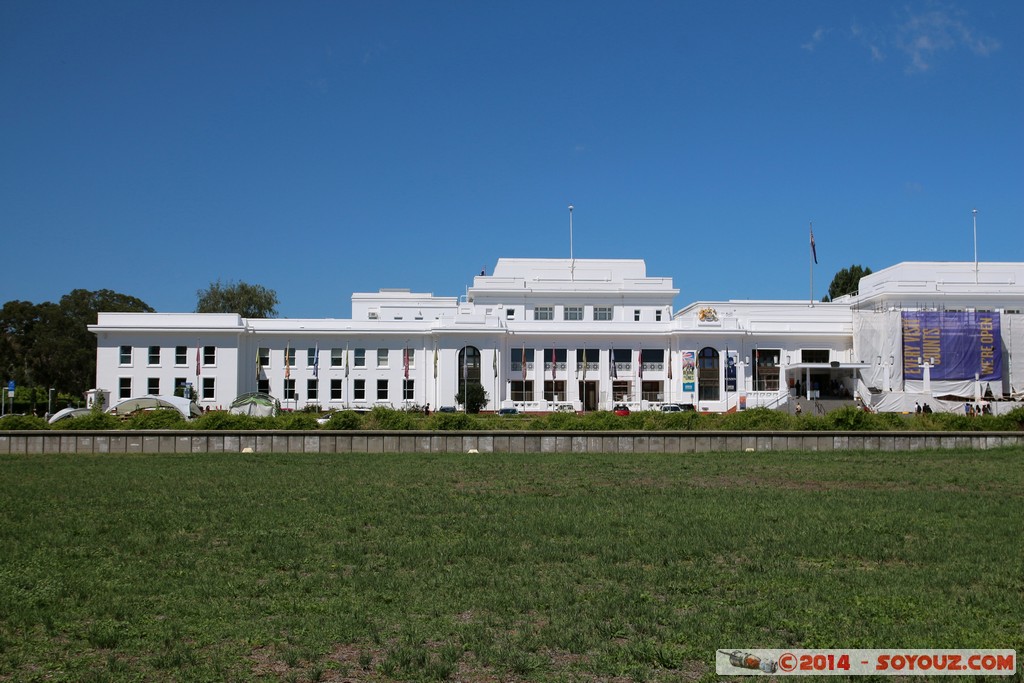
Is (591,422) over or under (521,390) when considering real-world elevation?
under

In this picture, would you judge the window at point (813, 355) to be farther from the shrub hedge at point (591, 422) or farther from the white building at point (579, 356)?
the shrub hedge at point (591, 422)

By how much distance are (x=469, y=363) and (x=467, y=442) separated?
33.7m

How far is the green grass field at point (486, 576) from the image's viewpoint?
5.52m

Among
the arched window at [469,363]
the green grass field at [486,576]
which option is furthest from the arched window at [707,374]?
the green grass field at [486,576]

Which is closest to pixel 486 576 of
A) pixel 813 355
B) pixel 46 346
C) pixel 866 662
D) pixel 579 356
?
pixel 866 662

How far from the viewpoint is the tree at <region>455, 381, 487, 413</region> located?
50.3m

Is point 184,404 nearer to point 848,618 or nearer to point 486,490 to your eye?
point 486,490

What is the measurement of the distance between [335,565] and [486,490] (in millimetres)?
5487

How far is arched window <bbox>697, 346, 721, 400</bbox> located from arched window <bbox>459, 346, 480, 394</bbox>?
1500 centimetres

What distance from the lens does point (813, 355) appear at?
58.8m

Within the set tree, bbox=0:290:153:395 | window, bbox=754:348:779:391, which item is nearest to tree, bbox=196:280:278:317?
tree, bbox=0:290:153:395

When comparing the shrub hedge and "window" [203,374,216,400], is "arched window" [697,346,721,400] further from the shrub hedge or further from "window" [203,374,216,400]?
"window" [203,374,216,400]

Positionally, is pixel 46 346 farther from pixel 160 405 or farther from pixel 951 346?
pixel 951 346

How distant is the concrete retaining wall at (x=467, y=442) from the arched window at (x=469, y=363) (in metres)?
33.4
